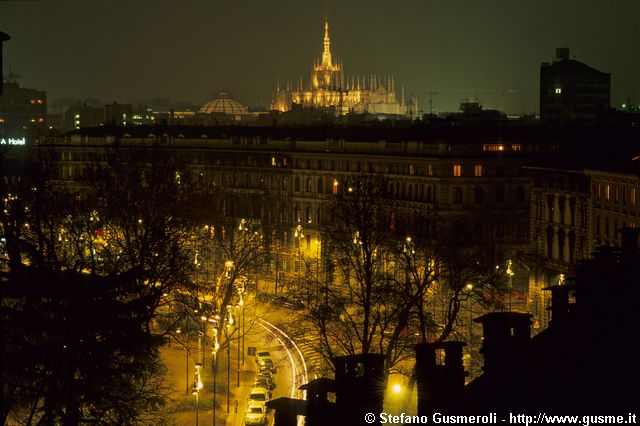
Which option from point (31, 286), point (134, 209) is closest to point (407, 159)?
point (134, 209)

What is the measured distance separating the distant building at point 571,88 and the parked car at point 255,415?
472ft

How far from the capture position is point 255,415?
3750cm

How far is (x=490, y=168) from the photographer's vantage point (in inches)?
3073

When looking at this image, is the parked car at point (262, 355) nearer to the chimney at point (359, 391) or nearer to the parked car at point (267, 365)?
the parked car at point (267, 365)

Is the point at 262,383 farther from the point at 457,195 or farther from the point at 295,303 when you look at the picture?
the point at 457,195

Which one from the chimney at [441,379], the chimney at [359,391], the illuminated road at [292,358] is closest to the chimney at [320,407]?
the chimney at [359,391]

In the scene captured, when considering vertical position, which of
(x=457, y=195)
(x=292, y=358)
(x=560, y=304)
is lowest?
(x=292, y=358)

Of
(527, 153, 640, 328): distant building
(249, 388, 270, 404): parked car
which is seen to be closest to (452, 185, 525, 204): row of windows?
(527, 153, 640, 328): distant building

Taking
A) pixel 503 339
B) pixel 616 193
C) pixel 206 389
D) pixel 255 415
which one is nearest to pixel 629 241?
pixel 503 339

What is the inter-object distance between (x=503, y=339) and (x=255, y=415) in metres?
24.4

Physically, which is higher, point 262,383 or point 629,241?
point 629,241

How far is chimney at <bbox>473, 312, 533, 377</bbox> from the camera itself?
44.7 feet

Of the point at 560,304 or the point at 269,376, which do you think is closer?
the point at 560,304

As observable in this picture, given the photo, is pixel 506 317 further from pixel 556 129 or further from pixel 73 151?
pixel 73 151
